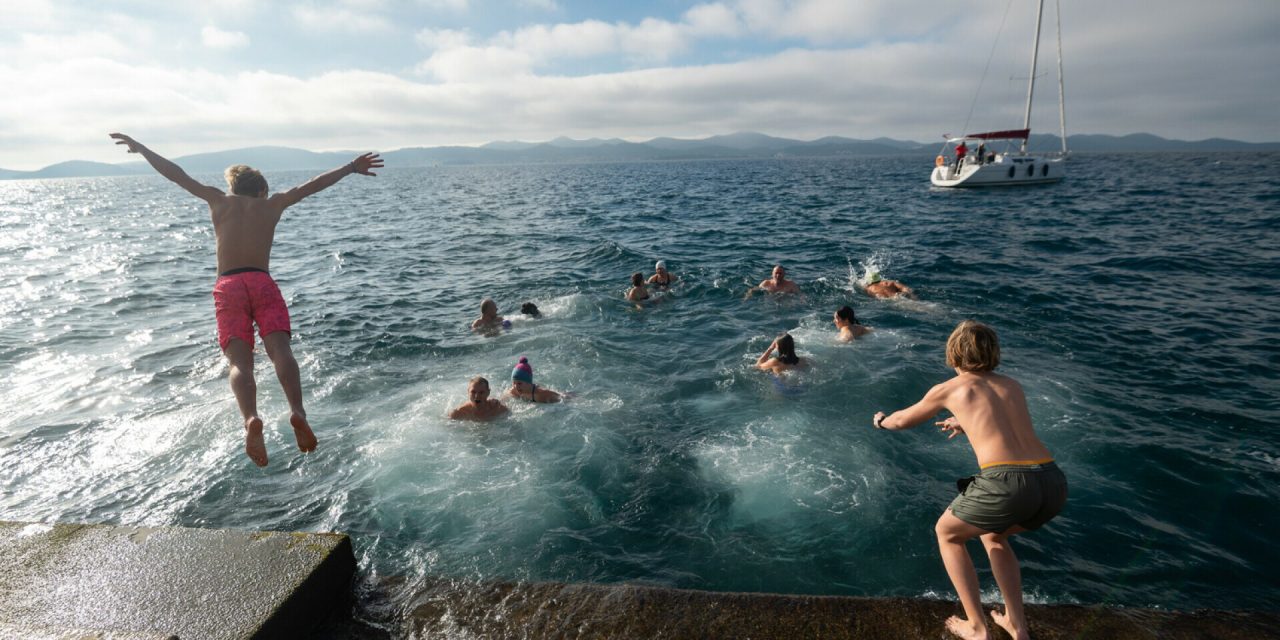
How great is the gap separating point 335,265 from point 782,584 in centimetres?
2105

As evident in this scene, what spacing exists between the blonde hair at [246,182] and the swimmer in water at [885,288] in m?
13.3

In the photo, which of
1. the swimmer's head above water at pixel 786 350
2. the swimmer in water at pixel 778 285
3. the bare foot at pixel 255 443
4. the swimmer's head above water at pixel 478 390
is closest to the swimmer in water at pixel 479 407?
the swimmer's head above water at pixel 478 390

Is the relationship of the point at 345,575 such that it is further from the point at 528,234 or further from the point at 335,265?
the point at 528,234

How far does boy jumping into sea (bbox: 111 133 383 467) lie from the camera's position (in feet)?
15.8

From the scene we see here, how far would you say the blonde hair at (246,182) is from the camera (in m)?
5.40

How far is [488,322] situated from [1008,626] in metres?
11.1

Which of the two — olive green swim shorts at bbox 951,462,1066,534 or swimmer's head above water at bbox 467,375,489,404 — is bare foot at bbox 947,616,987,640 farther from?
swimmer's head above water at bbox 467,375,489,404

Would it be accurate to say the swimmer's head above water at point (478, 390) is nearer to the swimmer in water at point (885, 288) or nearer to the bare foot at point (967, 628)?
the bare foot at point (967, 628)

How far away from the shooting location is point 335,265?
21.6m

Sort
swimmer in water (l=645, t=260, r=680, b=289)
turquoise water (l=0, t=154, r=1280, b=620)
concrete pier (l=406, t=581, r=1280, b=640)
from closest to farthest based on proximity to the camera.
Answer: concrete pier (l=406, t=581, r=1280, b=640)
turquoise water (l=0, t=154, r=1280, b=620)
swimmer in water (l=645, t=260, r=680, b=289)

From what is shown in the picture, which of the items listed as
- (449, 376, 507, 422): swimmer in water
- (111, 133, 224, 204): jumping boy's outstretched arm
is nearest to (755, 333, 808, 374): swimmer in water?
(449, 376, 507, 422): swimmer in water

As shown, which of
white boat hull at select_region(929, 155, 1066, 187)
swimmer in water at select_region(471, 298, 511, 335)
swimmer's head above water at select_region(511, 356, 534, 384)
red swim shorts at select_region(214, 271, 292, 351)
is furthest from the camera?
white boat hull at select_region(929, 155, 1066, 187)

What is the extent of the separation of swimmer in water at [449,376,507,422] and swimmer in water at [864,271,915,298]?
10.3m

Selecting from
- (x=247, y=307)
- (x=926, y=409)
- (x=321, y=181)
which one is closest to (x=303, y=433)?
(x=247, y=307)
